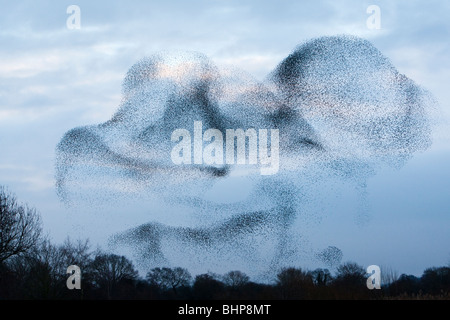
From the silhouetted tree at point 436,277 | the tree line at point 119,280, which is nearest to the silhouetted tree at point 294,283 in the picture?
the tree line at point 119,280

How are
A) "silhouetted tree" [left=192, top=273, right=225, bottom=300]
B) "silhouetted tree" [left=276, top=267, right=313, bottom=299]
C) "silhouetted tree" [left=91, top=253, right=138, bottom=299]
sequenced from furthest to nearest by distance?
"silhouetted tree" [left=91, top=253, right=138, bottom=299], "silhouetted tree" [left=192, top=273, right=225, bottom=300], "silhouetted tree" [left=276, top=267, right=313, bottom=299]

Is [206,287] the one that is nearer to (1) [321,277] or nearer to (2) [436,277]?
(1) [321,277]

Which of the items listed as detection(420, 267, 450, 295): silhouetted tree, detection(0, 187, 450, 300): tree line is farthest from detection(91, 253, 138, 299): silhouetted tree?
detection(420, 267, 450, 295): silhouetted tree

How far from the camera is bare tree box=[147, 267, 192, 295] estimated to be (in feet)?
157

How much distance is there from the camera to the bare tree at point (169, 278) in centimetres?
4778

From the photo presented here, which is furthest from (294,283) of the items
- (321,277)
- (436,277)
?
(436,277)

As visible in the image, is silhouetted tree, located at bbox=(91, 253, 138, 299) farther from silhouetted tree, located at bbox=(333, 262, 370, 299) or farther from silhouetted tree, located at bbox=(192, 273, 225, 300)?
silhouetted tree, located at bbox=(333, 262, 370, 299)

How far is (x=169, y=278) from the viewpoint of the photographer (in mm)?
49875

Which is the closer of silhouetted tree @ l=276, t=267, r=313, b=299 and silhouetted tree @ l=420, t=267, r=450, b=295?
silhouetted tree @ l=276, t=267, r=313, b=299

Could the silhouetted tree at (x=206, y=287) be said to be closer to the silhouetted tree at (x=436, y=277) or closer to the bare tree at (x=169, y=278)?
the bare tree at (x=169, y=278)

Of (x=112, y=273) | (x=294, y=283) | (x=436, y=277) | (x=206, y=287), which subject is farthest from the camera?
(x=436, y=277)

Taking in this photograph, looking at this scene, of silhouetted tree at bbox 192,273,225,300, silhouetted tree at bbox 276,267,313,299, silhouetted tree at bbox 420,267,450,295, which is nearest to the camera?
silhouetted tree at bbox 276,267,313,299
